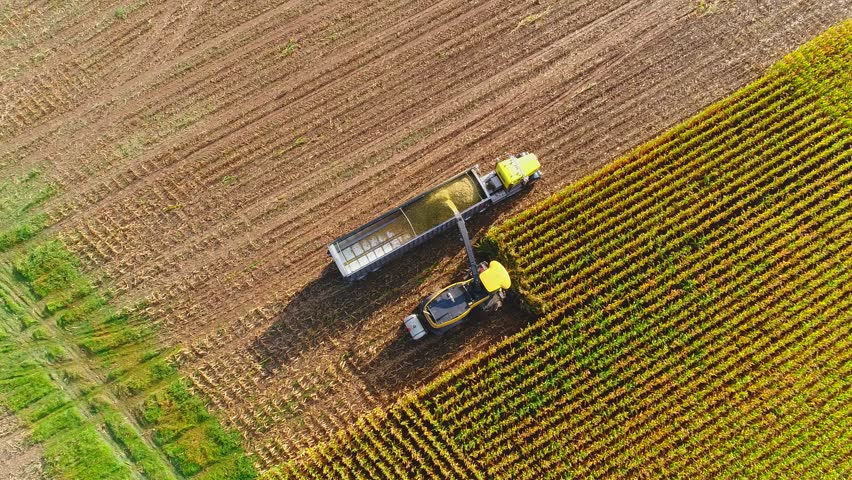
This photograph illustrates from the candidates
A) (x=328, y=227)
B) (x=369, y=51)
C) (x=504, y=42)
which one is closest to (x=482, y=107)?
(x=504, y=42)

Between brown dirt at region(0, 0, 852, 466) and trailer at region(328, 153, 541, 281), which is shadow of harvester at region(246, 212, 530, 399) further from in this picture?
trailer at region(328, 153, 541, 281)

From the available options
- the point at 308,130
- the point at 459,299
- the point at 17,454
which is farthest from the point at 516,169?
the point at 17,454

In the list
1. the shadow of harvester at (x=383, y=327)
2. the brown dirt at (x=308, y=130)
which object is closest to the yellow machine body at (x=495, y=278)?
the shadow of harvester at (x=383, y=327)

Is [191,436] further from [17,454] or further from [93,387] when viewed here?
[17,454]

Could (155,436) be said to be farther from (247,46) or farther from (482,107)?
(482,107)

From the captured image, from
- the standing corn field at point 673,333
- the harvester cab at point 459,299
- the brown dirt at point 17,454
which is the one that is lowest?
the standing corn field at point 673,333

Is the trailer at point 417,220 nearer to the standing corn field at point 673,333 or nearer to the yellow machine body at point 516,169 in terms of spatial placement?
the yellow machine body at point 516,169

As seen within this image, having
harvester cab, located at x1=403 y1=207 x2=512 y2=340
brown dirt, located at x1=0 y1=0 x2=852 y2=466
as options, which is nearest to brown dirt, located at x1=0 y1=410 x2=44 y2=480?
brown dirt, located at x1=0 y1=0 x2=852 y2=466
